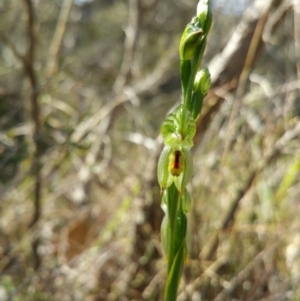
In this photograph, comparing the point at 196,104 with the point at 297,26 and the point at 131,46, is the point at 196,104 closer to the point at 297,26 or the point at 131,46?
the point at 297,26

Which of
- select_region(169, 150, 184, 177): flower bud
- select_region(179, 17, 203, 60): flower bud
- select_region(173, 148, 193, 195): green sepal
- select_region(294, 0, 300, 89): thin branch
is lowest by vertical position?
select_region(173, 148, 193, 195): green sepal

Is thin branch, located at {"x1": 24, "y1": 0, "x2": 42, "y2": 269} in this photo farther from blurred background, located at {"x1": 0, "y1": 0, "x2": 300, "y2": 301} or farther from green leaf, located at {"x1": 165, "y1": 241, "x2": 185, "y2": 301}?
green leaf, located at {"x1": 165, "y1": 241, "x2": 185, "y2": 301}

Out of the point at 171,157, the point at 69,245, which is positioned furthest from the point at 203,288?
the point at 171,157

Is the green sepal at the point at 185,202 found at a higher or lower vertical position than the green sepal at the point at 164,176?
lower

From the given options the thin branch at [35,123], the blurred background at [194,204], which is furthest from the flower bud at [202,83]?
the thin branch at [35,123]

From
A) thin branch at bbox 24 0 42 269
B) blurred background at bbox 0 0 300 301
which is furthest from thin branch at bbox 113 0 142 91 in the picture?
thin branch at bbox 24 0 42 269

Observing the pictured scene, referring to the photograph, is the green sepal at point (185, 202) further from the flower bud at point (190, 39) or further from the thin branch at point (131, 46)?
the thin branch at point (131, 46)

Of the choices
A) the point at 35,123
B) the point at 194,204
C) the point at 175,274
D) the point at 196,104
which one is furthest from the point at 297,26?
the point at 175,274
